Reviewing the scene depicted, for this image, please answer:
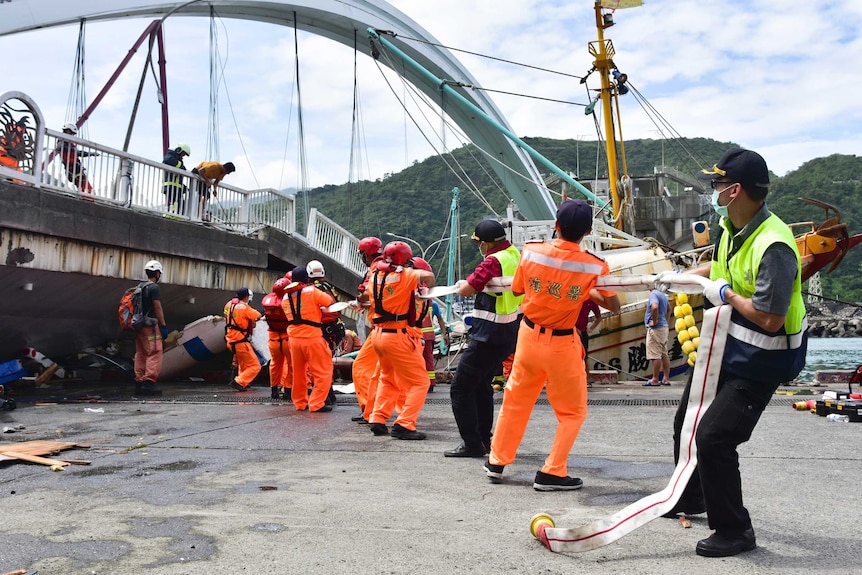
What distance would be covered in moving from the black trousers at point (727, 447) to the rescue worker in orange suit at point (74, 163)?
36.0 ft

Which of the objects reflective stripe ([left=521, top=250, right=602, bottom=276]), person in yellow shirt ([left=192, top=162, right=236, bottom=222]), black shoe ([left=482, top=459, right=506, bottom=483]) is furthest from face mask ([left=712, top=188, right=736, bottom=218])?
person in yellow shirt ([left=192, top=162, right=236, bottom=222])

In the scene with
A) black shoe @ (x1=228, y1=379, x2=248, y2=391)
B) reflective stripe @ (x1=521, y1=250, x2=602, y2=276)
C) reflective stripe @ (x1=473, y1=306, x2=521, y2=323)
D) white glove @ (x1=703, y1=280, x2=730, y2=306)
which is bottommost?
black shoe @ (x1=228, y1=379, x2=248, y2=391)

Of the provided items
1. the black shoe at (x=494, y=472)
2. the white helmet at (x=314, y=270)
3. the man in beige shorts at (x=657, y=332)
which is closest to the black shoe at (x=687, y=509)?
the black shoe at (x=494, y=472)

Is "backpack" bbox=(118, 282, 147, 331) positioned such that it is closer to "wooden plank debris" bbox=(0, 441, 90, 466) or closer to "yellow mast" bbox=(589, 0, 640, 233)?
"wooden plank debris" bbox=(0, 441, 90, 466)

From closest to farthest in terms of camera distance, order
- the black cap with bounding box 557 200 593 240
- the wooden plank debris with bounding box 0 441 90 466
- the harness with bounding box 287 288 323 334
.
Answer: the black cap with bounding box 557 200 593 240 → the wooden plank debris with bounding box 0 441 90 466 → the harness with bounding box 287 288 323 334

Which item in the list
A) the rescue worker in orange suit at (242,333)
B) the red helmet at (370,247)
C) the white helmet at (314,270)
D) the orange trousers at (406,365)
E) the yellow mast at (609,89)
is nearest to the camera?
the orange trousers at (406,365)

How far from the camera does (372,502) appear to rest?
14.4 ft

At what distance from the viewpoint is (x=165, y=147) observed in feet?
70.1

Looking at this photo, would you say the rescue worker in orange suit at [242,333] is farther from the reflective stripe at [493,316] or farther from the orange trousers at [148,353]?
the reflective stripe at [493,316]

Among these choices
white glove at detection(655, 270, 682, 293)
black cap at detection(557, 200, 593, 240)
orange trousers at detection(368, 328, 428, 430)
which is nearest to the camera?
white glove at detection(655, 270, 682, 293)

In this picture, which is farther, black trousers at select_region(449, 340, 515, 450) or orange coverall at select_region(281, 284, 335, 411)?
orange coverall at select_region(281, 284, 335, 411)

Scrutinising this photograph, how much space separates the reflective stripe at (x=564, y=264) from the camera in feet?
15.8

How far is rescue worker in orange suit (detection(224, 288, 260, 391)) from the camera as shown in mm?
12914

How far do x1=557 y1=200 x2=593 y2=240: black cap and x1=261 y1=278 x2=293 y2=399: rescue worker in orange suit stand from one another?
6.37m
